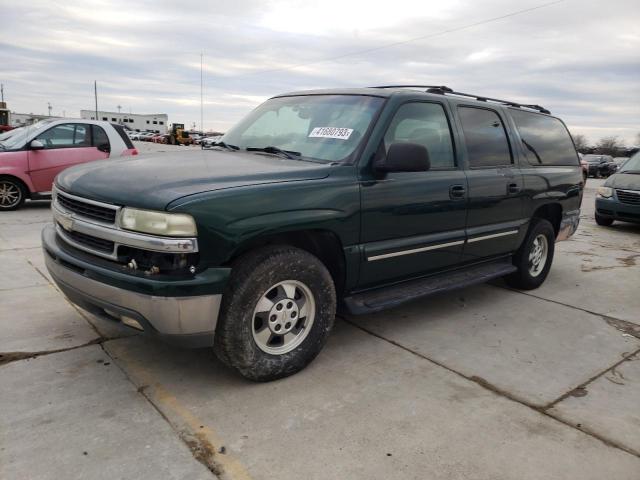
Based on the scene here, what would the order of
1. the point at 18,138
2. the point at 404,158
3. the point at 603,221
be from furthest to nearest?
1. the point at 603,221
2. the point at 18,138
3. the point at 404,158

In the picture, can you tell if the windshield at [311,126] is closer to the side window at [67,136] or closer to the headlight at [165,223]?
the headlight at [165,223]

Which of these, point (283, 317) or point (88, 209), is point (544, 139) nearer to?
point (283, 317)

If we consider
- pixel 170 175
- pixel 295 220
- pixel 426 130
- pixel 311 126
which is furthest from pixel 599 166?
pixel 170 175

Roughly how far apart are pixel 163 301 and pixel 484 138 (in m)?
3.24

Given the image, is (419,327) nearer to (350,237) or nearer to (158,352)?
(350,237)

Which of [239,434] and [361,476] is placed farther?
[239,434]

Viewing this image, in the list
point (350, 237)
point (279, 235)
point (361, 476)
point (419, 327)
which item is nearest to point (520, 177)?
point (419, 327)

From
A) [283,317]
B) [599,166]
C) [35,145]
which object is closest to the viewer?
[283,317]

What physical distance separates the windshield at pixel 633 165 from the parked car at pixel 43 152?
10.1 metres

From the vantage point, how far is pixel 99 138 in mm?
10094

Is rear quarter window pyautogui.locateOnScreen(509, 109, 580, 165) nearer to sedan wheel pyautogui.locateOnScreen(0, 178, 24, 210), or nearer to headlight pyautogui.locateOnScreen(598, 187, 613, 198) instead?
headlight pyautogui.locateOnScreen(598, 187, 613, 198)

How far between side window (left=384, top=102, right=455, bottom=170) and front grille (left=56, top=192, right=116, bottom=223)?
189 cm

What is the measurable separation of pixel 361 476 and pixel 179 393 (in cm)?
124

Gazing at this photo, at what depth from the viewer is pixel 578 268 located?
268 inches
